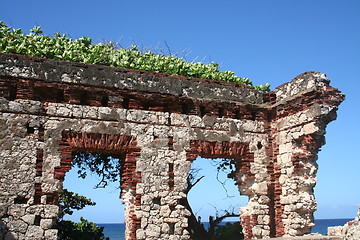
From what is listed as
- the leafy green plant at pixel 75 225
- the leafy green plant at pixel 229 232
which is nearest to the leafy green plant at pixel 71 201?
the leafy green plant at pixel 75 225

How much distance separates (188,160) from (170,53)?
4881 millimetres

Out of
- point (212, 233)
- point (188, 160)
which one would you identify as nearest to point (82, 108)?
point (188, 160)

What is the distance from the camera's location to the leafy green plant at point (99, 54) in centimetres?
1099

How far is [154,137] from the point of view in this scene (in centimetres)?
1016

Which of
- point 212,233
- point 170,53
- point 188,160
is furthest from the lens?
point 212,233

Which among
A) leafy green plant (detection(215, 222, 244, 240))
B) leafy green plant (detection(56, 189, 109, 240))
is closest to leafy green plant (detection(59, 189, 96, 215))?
leafy green plant (detection(56, 189, 109, 240))

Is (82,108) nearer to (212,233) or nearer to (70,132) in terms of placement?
(70,132)

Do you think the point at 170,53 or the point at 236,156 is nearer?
the point at 236,156

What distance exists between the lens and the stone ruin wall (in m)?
8.95

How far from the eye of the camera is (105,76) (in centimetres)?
998

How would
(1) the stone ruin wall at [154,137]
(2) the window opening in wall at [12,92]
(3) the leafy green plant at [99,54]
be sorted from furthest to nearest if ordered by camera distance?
(3) the leafy green plant at [99,54], (2) the window opening in wall at [12,92], (1) the stone ruin wall at [154,137]

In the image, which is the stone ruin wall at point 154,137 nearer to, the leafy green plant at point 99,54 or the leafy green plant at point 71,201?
the leafy green plant at point 99,54

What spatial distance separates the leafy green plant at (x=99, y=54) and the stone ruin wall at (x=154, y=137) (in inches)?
48.3

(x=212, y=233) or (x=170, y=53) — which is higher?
(x=170, y=53)
